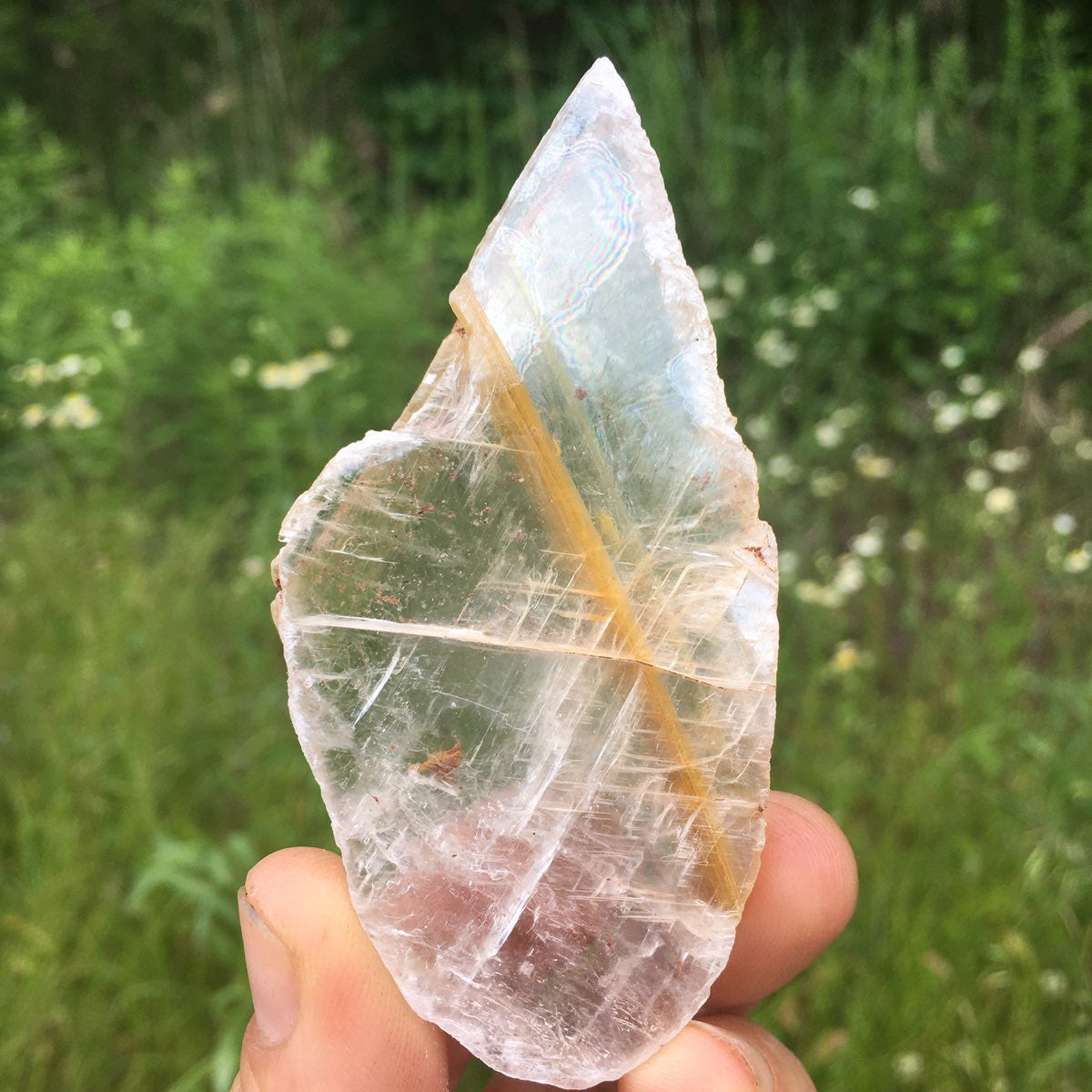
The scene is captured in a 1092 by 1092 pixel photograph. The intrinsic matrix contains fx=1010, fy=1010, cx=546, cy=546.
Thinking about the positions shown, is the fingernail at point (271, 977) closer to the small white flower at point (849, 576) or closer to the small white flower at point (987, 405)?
the small white flower at point (849, 576)

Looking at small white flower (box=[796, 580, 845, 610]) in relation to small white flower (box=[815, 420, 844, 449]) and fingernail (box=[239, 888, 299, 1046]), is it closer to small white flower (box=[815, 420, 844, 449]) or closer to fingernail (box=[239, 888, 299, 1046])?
small white flower (box=[815, 420, 844, 449])

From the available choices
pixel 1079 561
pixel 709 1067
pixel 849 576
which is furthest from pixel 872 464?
pixel 709 1067

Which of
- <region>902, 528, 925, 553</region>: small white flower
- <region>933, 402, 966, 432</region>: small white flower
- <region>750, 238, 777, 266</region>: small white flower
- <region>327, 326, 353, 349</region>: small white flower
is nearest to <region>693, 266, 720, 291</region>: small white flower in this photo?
<region>750, 238, 777, 266</region>: small white flower

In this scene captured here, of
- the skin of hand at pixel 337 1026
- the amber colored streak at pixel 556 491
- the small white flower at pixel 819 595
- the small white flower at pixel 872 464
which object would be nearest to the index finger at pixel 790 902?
the skin of hand at pixel 337 1026

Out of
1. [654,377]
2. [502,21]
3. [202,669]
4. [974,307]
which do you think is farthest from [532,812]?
[502,21]

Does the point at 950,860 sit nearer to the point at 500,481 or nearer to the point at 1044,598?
the point at 1044,598

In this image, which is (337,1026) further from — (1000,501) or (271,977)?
(1000,501)
